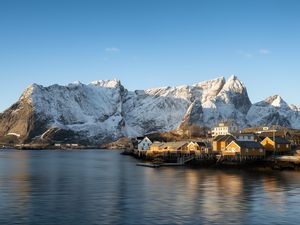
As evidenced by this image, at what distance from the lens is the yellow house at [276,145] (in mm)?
103312

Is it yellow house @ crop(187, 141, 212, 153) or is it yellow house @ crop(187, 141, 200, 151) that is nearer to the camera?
yellow house @ crop(187, 141, 212, 153)

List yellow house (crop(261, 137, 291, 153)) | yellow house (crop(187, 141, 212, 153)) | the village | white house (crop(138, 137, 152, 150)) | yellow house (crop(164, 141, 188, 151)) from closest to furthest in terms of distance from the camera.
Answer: the village → yellow house (crop(261, 137, 291, 153)) → yellow house (crop(187, 141, 212, 153)) → yellow house (crop(164, 141, 188, 151)) → white house (crop(138, 137, 152, 150))

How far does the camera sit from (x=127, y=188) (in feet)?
191

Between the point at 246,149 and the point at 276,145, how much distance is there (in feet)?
36.7

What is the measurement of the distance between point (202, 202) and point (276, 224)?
10990mm

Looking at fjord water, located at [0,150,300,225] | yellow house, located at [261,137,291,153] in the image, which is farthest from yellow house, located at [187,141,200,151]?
fjord water, located at [0,150,300,225]

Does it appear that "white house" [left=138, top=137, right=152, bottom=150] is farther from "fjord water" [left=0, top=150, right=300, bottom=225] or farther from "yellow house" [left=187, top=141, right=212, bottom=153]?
"fjord water" [left=0, top=150, right=300, bottom=225]

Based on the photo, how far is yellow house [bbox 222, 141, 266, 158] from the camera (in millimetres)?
96375

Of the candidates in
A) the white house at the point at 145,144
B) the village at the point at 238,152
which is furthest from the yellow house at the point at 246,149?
the white house at the point at 145,144

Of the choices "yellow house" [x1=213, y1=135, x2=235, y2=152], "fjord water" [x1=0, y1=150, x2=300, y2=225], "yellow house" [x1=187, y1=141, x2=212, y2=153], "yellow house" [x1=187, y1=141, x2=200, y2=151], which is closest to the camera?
"fjord water" [x1=0, y1=150, x2=300, y2=225]

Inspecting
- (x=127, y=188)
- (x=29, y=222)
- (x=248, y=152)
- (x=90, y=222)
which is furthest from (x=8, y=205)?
(x=248, y=152)

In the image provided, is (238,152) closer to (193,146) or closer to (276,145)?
(276,145)

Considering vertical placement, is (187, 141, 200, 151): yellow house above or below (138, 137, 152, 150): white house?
below

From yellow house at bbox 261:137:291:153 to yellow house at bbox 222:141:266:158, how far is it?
5.90m
